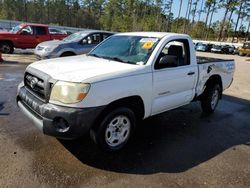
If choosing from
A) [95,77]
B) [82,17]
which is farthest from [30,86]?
[82,17]

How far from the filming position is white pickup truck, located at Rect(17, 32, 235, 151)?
3.38m

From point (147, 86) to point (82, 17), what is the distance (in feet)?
304

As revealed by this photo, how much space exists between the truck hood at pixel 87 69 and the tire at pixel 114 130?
536 millimetres

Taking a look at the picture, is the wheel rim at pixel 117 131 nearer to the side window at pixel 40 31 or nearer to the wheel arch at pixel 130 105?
the wheel arch at pixel 130 105

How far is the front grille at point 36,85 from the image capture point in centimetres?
365

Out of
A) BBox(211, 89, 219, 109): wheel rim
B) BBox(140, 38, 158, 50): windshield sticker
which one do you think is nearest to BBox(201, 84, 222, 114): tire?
BBox(211, 89, 219, 109): wheel rim

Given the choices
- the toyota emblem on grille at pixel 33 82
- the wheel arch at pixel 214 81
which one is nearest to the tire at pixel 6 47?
the toyota emblem on grille at pixel 33 82

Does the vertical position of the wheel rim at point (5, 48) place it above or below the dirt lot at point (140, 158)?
below

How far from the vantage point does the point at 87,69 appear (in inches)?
149

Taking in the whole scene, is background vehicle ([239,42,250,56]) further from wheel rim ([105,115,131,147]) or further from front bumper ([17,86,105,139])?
front bumper ([17,86,105,139])

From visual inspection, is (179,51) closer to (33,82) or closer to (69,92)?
(69,92)

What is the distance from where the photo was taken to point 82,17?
301 ft

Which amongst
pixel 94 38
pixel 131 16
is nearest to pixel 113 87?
pixel 94 38

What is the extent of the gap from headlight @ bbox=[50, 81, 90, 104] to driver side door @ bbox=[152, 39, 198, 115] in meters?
1.31
